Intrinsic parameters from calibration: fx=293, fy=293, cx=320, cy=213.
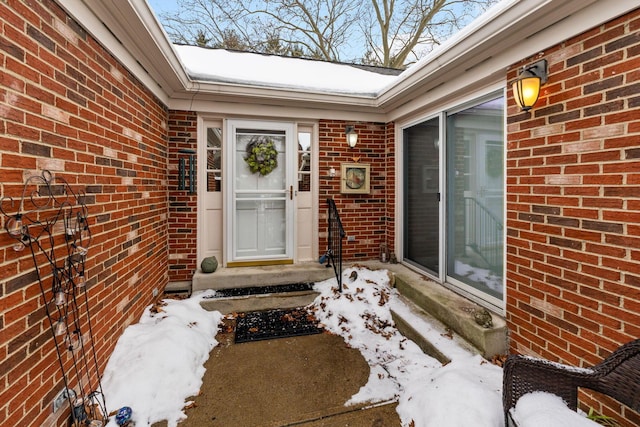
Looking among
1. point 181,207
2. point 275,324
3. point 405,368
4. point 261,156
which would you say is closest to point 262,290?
point 275,324

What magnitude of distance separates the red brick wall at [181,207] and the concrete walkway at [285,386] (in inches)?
51.1

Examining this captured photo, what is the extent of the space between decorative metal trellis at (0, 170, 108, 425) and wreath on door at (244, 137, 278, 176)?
2122 mm

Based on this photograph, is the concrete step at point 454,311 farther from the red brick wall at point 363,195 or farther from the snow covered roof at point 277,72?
the snow covered roof at point 277,72

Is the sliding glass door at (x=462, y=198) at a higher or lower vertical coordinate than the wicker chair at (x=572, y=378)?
higher

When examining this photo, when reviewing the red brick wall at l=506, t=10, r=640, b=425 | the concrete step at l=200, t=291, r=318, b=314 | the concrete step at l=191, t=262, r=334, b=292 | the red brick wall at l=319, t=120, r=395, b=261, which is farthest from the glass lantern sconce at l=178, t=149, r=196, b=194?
the red brick wall at l=506, t=10, r=640, b=425

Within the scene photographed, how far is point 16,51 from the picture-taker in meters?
1.25

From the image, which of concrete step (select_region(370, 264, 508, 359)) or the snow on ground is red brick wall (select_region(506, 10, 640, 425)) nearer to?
concrete step (select_region(370, 264, 508, 359))

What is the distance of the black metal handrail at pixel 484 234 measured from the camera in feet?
8.12

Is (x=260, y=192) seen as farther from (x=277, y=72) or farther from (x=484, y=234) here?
(x=484, y=234)

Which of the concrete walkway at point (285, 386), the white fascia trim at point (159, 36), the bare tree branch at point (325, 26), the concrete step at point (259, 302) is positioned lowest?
the concrete walkway at point (285, 386)

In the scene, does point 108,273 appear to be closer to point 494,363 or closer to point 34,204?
point 34,204

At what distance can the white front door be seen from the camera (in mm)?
3699

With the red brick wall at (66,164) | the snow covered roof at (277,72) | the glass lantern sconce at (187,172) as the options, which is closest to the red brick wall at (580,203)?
the snow covered roof at (277,72)

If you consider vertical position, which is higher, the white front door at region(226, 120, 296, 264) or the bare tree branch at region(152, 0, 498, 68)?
the bare tree branch at region(152, 0, 498, 68)
